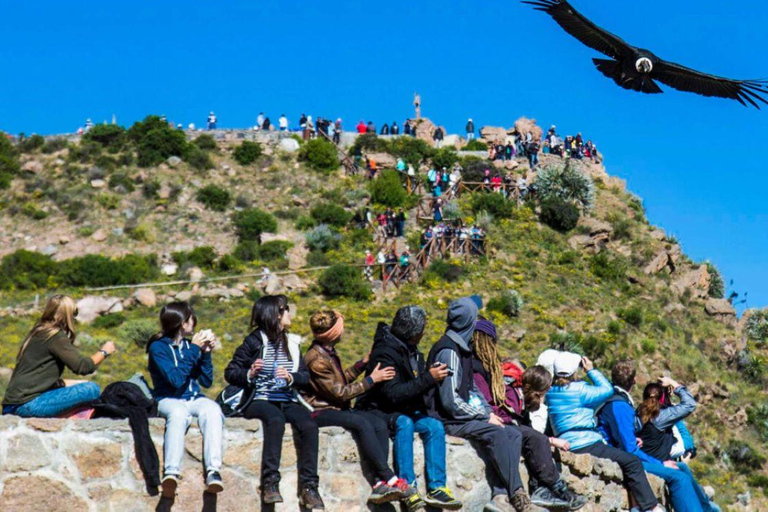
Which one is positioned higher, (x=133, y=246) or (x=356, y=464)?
(x=133, y=246)

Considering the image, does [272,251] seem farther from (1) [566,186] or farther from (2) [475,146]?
(2) [475,146]

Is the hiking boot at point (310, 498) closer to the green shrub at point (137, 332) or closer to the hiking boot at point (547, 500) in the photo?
the hiking boot at point (547, 500)

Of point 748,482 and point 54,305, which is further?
point 748,482

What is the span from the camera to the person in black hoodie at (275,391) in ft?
22.8

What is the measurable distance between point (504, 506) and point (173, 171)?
45504 millimetres

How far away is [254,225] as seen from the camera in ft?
147

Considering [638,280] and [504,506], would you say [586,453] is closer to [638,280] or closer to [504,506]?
[504,506]

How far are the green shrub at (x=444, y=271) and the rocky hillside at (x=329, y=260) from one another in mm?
83

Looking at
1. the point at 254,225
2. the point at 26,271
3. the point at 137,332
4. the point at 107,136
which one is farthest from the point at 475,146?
the point at 137,332

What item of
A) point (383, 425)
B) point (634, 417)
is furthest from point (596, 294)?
point (383, 425)

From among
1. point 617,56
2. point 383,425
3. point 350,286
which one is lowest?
point 383,425

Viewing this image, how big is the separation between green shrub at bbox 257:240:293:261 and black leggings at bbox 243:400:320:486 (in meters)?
34.9

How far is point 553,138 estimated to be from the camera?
185 feet

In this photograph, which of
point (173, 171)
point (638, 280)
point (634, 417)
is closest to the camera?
point (634, 417)
